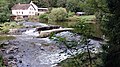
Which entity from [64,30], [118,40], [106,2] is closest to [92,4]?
[106,2]

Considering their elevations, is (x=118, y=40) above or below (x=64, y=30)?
above

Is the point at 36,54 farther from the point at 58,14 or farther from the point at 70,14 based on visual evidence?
the point at 70,14

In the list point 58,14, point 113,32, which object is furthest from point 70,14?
point 113,32

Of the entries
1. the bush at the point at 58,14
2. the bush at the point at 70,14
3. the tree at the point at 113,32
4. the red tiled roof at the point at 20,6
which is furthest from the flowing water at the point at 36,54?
the red tiled roof at the point at 20,6

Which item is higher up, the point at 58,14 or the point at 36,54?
the point at 36,54

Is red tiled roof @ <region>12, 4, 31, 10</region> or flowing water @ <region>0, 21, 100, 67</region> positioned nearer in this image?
flowing water @ <region>0, 21, 100, 67</region>

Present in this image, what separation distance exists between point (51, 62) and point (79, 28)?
A: 33.4 feet

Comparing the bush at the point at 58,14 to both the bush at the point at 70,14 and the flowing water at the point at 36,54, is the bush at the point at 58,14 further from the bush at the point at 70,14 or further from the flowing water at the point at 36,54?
the flowing water at the point at 36,54

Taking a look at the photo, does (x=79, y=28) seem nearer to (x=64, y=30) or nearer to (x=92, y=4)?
(x=92, y=4)

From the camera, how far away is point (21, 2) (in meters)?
58.6

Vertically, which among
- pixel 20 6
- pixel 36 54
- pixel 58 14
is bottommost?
pixel 20 6

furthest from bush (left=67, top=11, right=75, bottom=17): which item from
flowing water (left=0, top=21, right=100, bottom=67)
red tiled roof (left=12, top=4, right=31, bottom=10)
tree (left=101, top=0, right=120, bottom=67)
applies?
tree (left=101, top=0, right=120, bottom=67)

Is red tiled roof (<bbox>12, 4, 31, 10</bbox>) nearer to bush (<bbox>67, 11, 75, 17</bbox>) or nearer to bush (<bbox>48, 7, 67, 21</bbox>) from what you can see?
bush (<bbox>48, 7, 67, 21</bbox>)

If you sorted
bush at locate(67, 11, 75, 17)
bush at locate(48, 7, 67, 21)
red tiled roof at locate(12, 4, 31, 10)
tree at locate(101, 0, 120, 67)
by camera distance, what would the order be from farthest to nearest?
1. red tiled roof at locate(12, 4, 31, 10)
2. bush at locate(67, 11, 75, 17)
3. bush at locate(48, 7, 67, 21)
4. tree at locate(101, 0, 120, 67)
